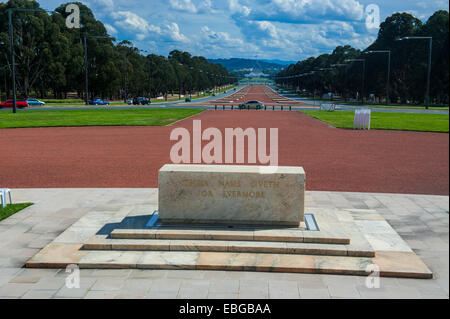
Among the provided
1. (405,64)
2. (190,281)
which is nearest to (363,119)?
(190,281)

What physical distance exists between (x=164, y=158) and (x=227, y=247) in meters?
11.2

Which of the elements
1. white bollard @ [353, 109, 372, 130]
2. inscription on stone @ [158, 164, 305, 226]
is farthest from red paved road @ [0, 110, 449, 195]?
inscription on stone @ [158, 164, 305, 226]

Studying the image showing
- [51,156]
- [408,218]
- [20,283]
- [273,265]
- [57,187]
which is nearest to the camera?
[20,283]

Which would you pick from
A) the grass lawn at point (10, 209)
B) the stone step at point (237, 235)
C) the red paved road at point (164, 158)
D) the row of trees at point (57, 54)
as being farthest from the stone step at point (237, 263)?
the row of trees at point (57, 54)

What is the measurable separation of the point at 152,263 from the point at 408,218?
615cm

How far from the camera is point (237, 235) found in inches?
325

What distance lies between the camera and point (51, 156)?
1930 centimetres

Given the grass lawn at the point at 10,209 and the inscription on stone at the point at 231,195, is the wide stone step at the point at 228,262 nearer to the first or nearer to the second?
the inscription on stone at the point at 231,195

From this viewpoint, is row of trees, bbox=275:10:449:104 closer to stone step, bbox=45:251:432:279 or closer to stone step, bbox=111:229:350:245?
stone step, bbox=111:229:350:245

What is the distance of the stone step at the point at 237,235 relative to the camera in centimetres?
823

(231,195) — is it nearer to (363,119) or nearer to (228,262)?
(228,262)

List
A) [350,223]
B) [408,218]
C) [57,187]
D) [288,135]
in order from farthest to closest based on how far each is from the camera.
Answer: [288,135] → [57,187] → [408,218] → [350,223]

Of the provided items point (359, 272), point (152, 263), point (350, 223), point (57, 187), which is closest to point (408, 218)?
point (350, 223)

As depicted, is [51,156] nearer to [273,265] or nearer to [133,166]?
[133,166]
